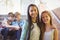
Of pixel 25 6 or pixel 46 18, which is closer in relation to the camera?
pixel 46 18

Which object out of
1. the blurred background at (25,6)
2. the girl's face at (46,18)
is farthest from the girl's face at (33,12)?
the blurred background at (25,6)

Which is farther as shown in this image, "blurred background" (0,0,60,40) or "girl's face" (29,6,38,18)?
"blurred background" (0,0,60,40)

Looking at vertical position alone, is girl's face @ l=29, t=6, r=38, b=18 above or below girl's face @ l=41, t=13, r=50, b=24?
above

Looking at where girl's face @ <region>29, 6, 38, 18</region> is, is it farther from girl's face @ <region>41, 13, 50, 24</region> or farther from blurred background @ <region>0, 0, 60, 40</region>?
blurred background @ <region>0, 0, 60, 40</region>

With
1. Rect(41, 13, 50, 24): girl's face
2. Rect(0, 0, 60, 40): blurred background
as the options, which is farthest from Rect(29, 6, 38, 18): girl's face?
Rect(0, 0, 60, 40): blurred background

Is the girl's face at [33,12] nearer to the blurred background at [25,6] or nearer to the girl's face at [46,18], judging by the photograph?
the girl's face at [46,18]

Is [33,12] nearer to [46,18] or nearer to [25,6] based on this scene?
[46,18]

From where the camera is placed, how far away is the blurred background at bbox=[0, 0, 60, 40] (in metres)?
1.48

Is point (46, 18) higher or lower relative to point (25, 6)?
lower

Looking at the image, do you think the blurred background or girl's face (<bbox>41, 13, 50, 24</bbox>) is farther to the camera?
the blurred background

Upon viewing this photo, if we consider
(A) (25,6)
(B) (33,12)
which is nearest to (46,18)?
(B) (33,12)

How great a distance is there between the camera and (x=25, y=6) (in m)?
1.50

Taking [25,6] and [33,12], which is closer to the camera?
[33,12]

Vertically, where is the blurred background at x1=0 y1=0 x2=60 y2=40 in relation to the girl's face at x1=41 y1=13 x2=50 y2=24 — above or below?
above
